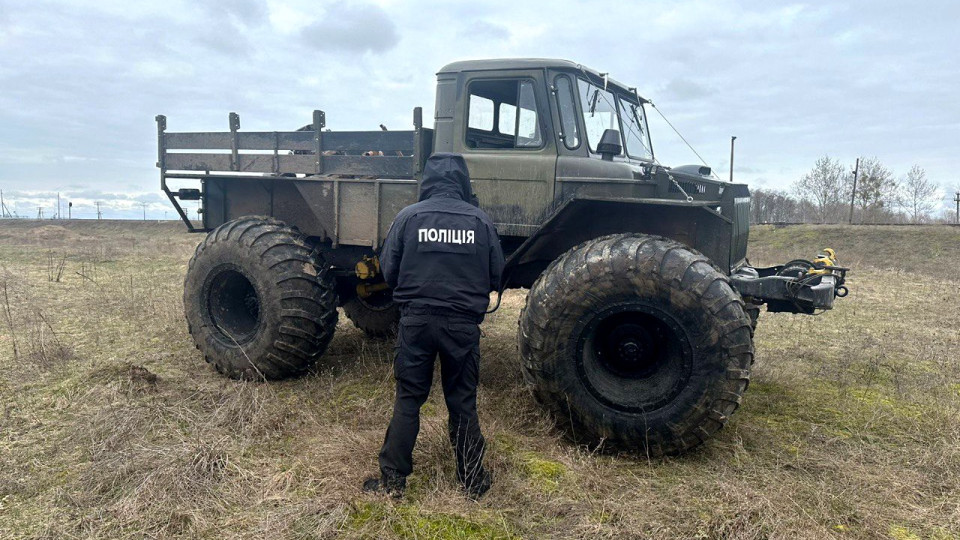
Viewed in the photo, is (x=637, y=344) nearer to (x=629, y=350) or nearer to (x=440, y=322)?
(x=629, y=350)

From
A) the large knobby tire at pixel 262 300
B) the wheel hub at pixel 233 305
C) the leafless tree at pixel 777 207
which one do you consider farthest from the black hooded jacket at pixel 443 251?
the leafless tree at pixel 777 207

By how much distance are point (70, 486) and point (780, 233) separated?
1045 inches

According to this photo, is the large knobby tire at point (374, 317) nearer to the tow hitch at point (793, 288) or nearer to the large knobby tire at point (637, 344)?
the large knobby tire at point (637, 344)

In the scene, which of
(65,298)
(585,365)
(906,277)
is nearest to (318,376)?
(585,365)

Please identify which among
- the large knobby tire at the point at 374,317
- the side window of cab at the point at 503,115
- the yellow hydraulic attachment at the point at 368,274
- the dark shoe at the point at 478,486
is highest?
the side window of cab at the point at 503,115

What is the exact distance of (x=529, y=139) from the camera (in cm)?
485

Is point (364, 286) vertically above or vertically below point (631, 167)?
below

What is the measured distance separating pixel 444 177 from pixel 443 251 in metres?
0.47

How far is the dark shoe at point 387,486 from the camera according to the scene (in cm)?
331

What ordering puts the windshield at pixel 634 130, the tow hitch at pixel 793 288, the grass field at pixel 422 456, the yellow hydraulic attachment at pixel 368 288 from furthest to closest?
1. the yellow hydraulic attachment at pixel 368 288
2. the windshield at pixel 634 130
3. the tow hitch at pixel 793 288
4. the grass field at pixel 422 456

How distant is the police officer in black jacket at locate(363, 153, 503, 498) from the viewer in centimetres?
337

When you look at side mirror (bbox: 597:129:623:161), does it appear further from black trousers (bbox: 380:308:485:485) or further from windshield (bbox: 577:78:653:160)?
black trousers (bbox: 380:308:485:485)

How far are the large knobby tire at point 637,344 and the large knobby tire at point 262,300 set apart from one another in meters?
2.09

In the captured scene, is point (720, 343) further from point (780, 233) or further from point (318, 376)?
point (780, 233)
